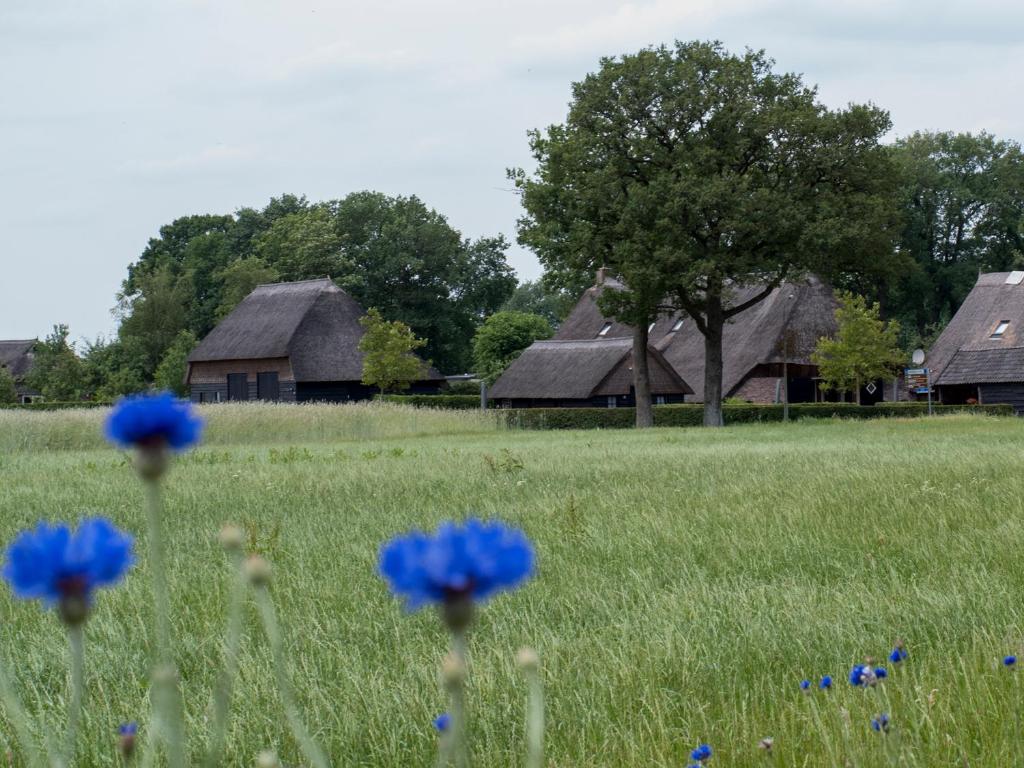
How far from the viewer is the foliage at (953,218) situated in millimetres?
61250

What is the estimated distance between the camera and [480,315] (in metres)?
67.2

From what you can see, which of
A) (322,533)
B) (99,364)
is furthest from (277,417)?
(99,364)

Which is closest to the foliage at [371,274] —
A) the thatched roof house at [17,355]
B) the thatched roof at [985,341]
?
the thatched roof house at [17,355]

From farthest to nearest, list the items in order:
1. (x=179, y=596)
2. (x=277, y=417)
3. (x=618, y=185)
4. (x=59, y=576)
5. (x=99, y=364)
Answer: (x=99, y=364) → (x=618, y=185) → (x=277, y=417) → (x=179, y=596) → (x=59, y=576)

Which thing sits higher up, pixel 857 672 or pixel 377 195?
pixel 377 195

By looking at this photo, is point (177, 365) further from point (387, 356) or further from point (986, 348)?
point (986, 348)

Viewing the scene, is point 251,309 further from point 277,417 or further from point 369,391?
point 277,417

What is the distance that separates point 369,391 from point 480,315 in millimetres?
15473

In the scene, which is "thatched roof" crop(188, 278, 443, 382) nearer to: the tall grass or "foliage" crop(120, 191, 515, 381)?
"foliage" crop(120, 191, 515, 381)

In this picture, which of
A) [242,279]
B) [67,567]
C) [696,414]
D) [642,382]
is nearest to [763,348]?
[696,414]

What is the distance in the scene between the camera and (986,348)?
151 ft

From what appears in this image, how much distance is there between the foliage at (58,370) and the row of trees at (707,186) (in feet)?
83.6

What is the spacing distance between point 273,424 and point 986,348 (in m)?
31.4

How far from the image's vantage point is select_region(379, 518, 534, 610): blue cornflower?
0.85 meters
